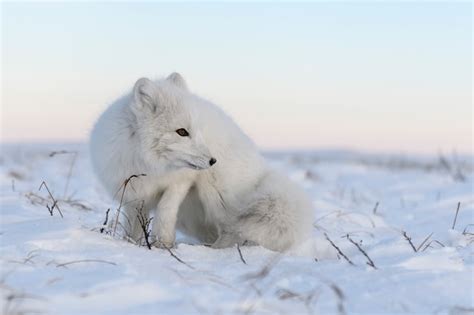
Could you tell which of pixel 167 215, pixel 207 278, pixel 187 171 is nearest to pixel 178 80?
pixel 187 171

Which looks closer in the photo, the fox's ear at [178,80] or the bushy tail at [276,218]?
the bushy tail at [276,218]

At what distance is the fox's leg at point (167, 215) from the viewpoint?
408 cm

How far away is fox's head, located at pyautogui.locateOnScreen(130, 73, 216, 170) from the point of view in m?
4.12

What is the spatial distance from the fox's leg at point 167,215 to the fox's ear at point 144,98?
0.60 meters

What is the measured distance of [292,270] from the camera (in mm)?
2918

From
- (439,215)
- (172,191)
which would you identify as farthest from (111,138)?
(439,215)

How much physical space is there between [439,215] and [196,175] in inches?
126

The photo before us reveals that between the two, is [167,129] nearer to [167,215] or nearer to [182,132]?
[182,132]

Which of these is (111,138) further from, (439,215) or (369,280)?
(439,215)

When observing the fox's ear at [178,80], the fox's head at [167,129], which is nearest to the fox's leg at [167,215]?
the fox's head at [167,129]

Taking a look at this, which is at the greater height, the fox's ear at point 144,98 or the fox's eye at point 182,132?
the fox's ear at point 144,98

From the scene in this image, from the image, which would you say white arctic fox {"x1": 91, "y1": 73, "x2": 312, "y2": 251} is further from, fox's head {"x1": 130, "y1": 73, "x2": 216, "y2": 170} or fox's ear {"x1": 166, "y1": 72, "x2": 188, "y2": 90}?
fox's ear {"x1": 166, "y1": 72, "x2": 188, "y2": 90}

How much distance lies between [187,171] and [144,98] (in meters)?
0.62

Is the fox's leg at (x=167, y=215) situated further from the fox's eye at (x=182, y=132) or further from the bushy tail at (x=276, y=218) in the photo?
the bushy tail at (x=276, y=218)
